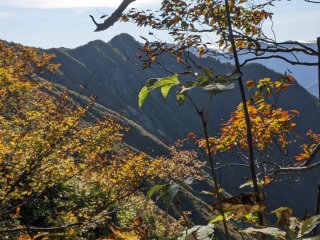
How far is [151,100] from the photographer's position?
162 meters

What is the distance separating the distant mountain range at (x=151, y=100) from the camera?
132 m

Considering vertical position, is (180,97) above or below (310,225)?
above

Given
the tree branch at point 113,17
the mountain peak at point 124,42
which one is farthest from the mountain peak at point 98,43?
the tree branch at point 113,17

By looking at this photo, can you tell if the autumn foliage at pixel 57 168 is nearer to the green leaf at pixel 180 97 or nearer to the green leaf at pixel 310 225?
the green leaf at pixel 180 97

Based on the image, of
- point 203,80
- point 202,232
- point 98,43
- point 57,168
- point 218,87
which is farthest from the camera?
point 98,43

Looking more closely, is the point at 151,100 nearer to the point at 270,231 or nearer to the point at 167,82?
the point at 167,82

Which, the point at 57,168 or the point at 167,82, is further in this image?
the point at 57,168

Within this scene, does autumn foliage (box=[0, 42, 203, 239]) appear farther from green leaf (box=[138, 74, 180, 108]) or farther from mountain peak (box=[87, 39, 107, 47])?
mountain peak (box=[87, 39, 107, 47])

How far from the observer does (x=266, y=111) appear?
22.8 ft

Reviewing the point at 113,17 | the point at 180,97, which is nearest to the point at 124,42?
the point at 113,17

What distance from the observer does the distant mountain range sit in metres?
132

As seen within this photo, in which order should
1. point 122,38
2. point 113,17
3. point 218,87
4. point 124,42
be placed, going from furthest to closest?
point 122,38 < point 124,42 < point 113,17 < point 218,87

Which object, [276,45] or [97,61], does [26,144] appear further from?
[97,61]

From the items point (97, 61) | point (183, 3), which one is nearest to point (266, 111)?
point (183, 3)
